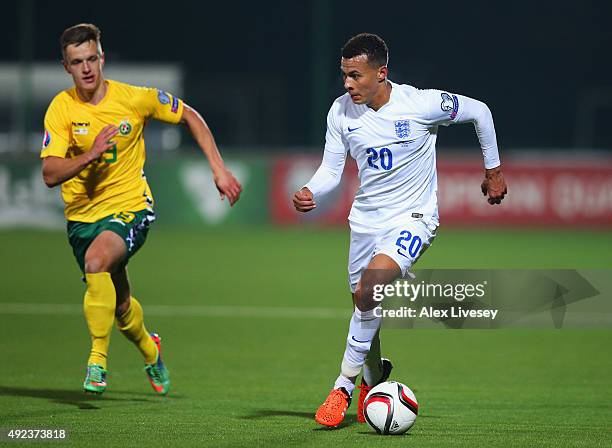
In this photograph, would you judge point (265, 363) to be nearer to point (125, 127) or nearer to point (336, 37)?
point (125, 127)

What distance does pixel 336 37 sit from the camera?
3294 centimetres

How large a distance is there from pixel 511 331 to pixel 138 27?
27.7 meters

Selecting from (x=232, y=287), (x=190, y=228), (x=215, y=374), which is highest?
(x=215, y=374)

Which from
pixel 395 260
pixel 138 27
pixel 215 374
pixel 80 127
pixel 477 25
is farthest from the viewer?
pixel 477 25

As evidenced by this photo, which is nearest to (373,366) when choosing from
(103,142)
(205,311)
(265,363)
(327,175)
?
(327,175)

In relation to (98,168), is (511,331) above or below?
below

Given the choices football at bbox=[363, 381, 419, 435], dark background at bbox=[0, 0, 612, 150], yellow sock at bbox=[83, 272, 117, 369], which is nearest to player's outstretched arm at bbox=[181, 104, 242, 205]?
yellow sock at bbox=[83, 272, 117, 369]

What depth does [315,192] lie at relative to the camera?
264 inches

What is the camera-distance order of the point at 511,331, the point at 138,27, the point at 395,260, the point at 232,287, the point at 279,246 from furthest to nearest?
the point at 138,27 → the point at 279,246 → the point at 232,287 → the point at 511,331 → the point at 395,260

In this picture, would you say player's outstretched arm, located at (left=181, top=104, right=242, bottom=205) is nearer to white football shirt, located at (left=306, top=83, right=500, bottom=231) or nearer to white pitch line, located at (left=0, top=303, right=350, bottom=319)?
white football shirt, located at (left=306, top=83, right=500, bottom=231)

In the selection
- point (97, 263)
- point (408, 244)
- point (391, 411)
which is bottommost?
point (391, 411)

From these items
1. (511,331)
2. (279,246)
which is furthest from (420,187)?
(279,246)

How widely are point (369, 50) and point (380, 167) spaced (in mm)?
658

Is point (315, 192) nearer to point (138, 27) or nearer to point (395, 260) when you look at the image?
point (395, 260)
